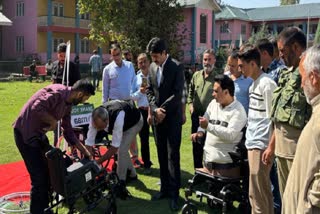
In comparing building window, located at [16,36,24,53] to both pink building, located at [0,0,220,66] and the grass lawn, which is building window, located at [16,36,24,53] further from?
the grass lawn

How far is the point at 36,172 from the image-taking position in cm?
424

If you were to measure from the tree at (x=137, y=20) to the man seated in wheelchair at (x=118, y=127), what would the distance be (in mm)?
13046

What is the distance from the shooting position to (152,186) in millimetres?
5957

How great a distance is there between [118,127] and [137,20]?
14858 millimetres

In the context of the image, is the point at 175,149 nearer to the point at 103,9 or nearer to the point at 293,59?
the point at 293,59

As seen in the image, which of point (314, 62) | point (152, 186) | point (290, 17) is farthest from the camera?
point (290, 17)

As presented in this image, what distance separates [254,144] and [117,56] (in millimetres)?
3582

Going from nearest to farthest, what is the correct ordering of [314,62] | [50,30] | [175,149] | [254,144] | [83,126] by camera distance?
[314,62] → [254,144] → [175,149] → [83,126] → [50,30]

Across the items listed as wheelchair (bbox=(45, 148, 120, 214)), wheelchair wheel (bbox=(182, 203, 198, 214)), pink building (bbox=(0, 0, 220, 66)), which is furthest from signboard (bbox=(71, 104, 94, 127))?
pink building (bbox=(0, 0, 220, 66))

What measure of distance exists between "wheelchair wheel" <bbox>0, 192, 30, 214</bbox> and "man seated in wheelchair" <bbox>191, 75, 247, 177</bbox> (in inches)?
80.7

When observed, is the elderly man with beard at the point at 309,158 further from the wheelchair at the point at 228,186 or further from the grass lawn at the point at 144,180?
the grass lawn at the point at 144,180

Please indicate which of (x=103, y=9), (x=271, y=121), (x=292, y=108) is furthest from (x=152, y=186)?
(x=103, y=9)

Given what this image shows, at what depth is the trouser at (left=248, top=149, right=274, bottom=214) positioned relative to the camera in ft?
13.2

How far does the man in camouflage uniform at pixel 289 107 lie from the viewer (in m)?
3.40
